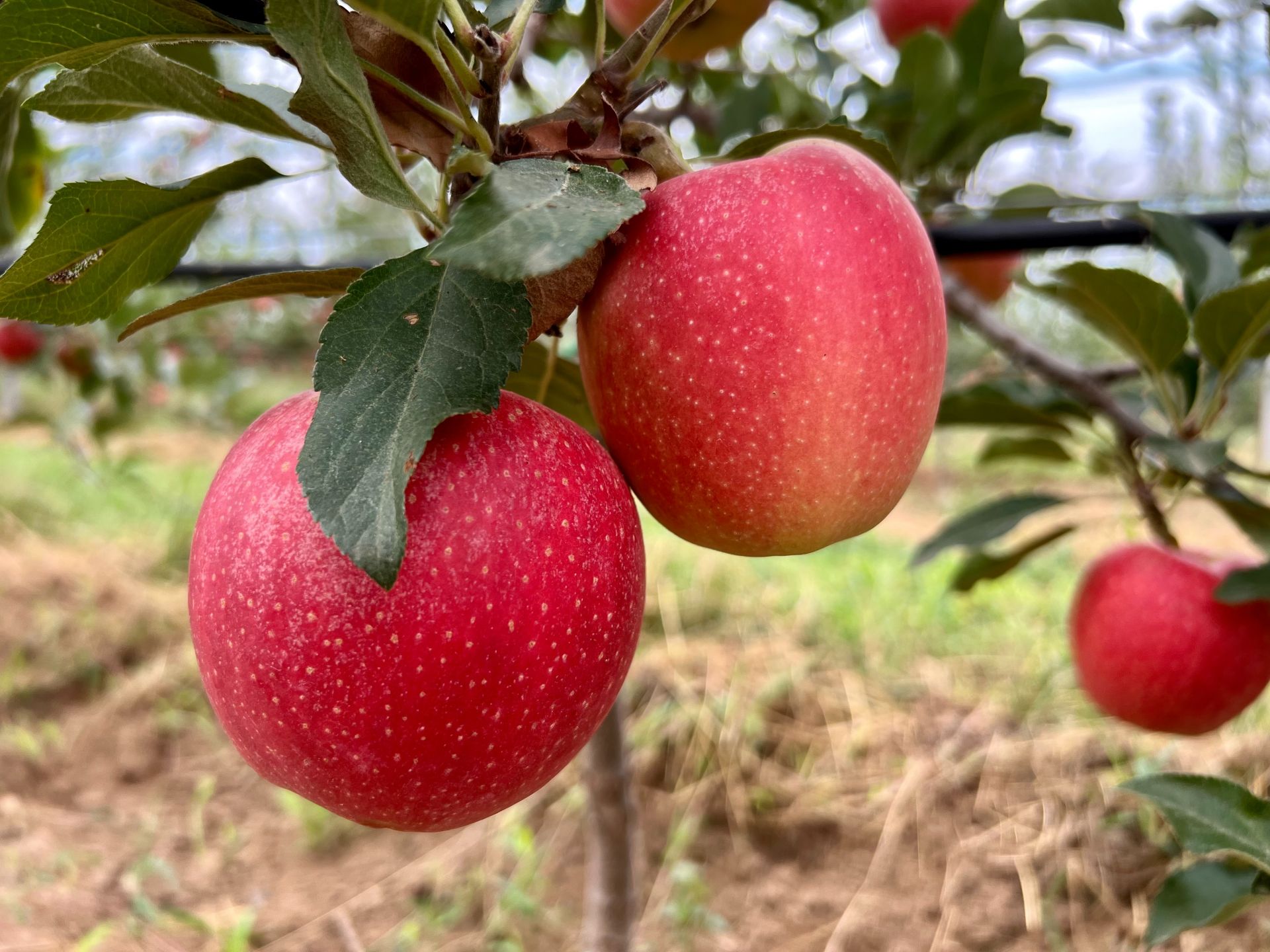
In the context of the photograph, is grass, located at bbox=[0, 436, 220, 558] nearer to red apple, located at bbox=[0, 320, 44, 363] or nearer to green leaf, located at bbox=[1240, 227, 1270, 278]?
red apple, located at bbox=[0, 320, 44, 363]

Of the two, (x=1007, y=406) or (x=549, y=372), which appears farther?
(x=1007, y=406)

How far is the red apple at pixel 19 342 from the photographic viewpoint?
195 cm

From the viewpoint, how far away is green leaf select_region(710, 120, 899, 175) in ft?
1.54

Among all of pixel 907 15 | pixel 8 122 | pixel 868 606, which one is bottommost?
pixel 868 606

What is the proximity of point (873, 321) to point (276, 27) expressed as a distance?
0.23m

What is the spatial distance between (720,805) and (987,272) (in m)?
0.89

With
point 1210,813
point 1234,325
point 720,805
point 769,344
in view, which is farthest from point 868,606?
point 769,344

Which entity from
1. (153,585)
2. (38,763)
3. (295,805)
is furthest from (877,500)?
(153,585)

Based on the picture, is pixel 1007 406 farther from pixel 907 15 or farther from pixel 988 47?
pixel 907 15

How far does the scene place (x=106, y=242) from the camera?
1.36 ft

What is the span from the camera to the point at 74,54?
1.21 ft

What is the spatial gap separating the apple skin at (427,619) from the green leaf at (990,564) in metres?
0.71

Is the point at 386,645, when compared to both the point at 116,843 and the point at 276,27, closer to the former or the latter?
the point at 276,27

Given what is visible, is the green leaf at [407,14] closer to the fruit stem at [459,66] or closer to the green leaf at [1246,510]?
the fruit stem at [459,66]
